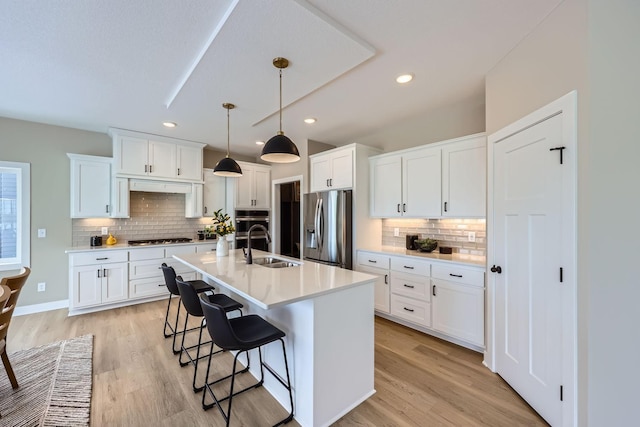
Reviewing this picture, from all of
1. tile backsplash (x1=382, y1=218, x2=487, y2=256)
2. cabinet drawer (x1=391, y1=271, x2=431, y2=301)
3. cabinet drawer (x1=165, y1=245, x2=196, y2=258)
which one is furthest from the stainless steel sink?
cabinet drawer (x1=165, y1=245, x2=196, y2=258)

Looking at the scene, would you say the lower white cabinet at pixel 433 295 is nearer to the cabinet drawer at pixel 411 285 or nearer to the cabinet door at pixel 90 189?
the cabinet drawer at pixel 411 285

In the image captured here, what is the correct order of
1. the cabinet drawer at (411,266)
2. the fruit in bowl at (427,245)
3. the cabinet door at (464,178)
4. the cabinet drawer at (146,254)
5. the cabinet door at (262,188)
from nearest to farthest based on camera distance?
1. the cabinet door at (464,178)
2. the cabinet drawer at (411,266)
3. the fruit in bowl at (427,245)
4. the cabinet drawer at (146,254)
5. the cabinet door at (262,188)

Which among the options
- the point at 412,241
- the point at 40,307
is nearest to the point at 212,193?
the point at 40,307

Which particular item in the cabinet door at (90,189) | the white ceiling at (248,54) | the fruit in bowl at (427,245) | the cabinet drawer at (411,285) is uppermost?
the white ceiling at (248,54)

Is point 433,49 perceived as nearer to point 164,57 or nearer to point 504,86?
point 504,86

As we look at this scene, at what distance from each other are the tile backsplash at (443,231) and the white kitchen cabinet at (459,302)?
549 millimetres

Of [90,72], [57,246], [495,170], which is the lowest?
[57,246]

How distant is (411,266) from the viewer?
3115 millimetres

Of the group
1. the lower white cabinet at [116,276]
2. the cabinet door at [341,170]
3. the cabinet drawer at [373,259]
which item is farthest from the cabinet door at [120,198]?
the cabinet drawer at [373,259]

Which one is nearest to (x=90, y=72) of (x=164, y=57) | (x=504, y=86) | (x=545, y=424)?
(x=164, y=57)

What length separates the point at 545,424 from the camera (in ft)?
5.70

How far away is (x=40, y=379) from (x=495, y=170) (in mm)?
4275

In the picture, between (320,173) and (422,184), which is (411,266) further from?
(320,173)

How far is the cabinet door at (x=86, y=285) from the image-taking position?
12.0ft
